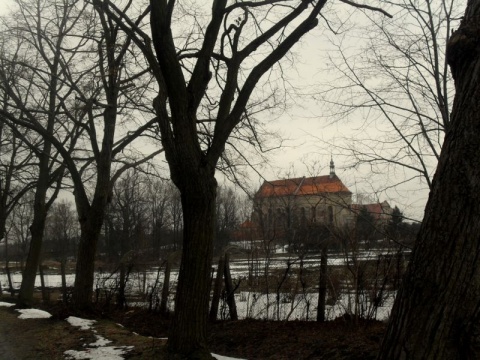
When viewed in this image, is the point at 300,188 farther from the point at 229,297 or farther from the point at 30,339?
the point at 30,339

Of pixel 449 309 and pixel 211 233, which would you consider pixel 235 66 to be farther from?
pixel 449 309

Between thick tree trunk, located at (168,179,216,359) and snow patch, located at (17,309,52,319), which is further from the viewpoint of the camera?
snow patch, located at (17,309,52,319)

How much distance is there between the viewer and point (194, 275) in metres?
6.53

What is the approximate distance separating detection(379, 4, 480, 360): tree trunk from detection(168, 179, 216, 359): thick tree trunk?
4370mm

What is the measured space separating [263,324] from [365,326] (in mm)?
2060

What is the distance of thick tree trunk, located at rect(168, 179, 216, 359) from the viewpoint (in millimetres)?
6434

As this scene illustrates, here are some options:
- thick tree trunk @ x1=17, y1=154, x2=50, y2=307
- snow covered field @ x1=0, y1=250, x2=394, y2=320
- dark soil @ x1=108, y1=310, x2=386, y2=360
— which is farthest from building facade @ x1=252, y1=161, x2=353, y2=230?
thick tree trunk @ x1=17, y1=154, x2=50, y2=307

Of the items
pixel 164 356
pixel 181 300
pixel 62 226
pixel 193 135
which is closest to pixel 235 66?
pixel 193 135

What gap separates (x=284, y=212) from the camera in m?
12.5

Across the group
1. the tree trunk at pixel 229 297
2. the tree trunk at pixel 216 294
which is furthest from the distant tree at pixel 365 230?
the tree trunk at pixel 216 294

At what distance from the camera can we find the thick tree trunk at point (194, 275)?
6434mm

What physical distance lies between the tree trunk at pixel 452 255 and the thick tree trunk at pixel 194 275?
14.3 ft

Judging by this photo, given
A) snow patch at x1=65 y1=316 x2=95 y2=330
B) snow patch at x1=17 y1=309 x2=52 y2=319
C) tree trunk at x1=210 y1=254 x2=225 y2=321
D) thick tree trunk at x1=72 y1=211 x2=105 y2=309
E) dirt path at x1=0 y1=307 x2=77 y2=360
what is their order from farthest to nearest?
snow patch at x1=17 y1=309 x2=52 y2=319
thick tree trunk at x1=72 y1=211 x2=105 y2=309
tree trunk at x1=210 y1=254 x2=225 y2=321
snow patch at x1=65 y1=316 x2=95 y2=330
dirt path at x1=0 y1=307 x2=77 y2=360

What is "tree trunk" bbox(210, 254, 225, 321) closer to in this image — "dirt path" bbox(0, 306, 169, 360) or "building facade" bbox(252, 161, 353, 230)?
"building facade" bbox(252, 161, 353, 230)
